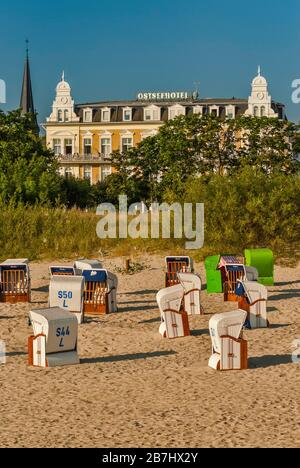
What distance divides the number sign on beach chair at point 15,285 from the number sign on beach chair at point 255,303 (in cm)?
629

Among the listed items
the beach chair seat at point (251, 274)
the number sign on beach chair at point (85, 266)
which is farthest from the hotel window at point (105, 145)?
the beach chair seat at point (251, 274)

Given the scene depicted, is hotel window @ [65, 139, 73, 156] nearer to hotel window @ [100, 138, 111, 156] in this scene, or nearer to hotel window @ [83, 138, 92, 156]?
hotel window @ [83, 138, 92, 156]

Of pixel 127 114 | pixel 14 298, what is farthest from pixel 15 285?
pixel 127 114

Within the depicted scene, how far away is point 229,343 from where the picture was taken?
49.2 feet

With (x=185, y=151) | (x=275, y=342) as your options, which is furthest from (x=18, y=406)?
(x=185, y=151)

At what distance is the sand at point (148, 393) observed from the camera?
11328 mm

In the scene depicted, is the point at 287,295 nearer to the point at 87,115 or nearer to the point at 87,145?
the point at 87,145

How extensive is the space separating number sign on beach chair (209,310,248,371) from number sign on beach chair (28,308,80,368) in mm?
2321

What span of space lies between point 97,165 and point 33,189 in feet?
109

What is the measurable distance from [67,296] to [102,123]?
6202cm

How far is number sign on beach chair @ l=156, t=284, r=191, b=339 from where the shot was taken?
17.9 m

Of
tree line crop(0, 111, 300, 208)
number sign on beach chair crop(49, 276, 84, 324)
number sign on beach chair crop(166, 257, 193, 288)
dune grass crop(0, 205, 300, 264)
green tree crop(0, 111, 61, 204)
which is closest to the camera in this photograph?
number sign on beach chair crop(49, 276, 84, 324)

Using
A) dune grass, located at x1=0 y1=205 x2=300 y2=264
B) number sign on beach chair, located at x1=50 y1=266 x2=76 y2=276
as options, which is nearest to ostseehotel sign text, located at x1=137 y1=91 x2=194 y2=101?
dune grass, located at x1=0 y1=205 x2=300 y2=264
